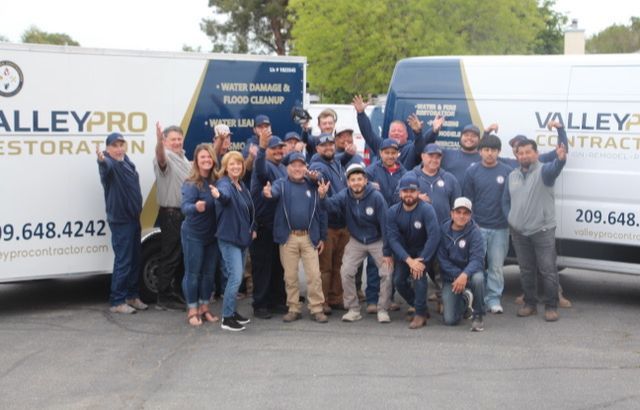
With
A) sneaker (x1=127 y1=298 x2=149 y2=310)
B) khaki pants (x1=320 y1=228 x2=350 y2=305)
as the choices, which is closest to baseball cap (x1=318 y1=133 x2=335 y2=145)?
khaki pants (x1=320 y1=228 x2=350 y2=305)

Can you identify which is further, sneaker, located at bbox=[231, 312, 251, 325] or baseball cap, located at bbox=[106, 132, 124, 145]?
baseball cap, located at bbox=[106, 132, 124, 145]

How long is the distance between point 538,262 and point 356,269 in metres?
1.77

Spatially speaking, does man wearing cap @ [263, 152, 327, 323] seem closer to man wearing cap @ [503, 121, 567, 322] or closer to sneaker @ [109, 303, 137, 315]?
sneaker @ [109, 303, 137, 315]

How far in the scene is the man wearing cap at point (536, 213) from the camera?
897 centimetres

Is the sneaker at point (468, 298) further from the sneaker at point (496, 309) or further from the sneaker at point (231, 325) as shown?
the sneaker at point (231, 325)

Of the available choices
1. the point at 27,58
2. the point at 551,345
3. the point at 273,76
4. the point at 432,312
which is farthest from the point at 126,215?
the point at 551,345

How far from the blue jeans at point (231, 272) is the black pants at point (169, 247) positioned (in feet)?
2.95

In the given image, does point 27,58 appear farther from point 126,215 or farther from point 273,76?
point 273,76

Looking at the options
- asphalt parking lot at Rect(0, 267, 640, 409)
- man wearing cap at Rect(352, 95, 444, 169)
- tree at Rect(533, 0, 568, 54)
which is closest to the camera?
asphalt parking lot at Rect(0, 267, 640, 409)

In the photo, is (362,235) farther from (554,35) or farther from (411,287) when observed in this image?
(554,35)

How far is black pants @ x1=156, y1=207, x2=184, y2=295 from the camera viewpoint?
926 centimetres

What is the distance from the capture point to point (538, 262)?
910 centimetres

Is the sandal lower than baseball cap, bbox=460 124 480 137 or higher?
lower

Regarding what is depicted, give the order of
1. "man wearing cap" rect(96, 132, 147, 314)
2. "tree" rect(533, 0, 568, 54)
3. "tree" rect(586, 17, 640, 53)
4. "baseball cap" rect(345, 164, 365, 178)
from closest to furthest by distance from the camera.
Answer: "baseball cap" rect(345, 164, 365, 178)
"man wearing cap" rect(96, 132, 147, 314)
"tree" rect(533, 0, 568, 54)
"tree" rect(586, 17, 640, 53)
